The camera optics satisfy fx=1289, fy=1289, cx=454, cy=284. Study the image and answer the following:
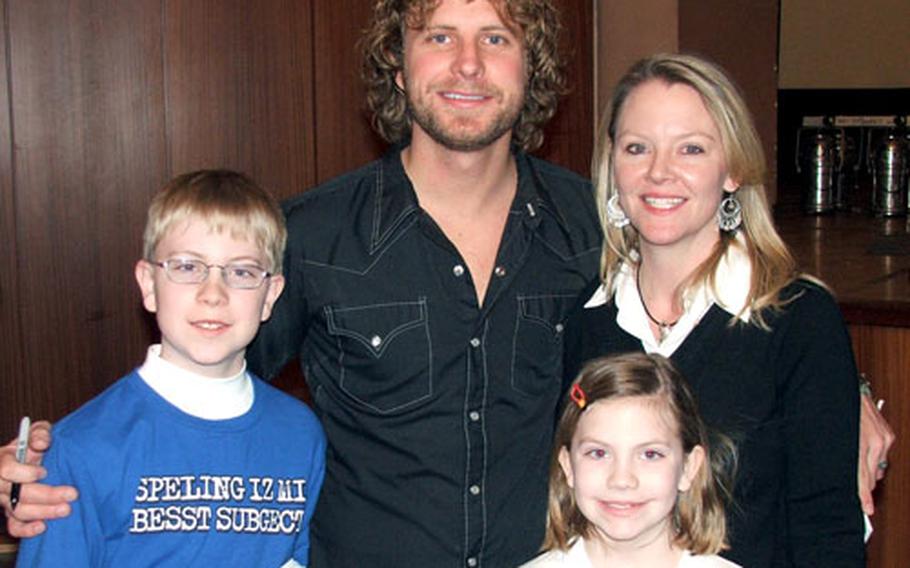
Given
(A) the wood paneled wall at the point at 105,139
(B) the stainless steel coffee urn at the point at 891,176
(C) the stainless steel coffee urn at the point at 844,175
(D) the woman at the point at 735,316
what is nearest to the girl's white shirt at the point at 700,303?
(D) the woman at the point at 735,316

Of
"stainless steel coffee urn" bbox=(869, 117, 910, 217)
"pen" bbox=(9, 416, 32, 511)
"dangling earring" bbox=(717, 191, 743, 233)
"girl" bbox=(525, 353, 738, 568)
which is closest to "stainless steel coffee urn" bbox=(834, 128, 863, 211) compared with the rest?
"stainless steel coffee urn" bbox=(869, 117, 910, 217)

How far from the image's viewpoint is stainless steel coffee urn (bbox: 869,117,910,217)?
454 centimetres

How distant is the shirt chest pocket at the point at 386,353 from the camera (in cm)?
217

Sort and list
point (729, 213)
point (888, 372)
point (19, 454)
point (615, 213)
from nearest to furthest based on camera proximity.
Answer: point (19, 454), point (729, 213), point (615, 213), point (888, 372)

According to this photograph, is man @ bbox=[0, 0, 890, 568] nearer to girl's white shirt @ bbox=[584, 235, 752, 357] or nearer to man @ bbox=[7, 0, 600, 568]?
man @ bbox=[7, 0, 600, 568]

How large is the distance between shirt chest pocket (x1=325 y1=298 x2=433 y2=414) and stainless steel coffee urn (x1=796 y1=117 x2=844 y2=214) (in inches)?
112

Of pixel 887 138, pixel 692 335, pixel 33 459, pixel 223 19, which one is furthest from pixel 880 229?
pixel 33 459

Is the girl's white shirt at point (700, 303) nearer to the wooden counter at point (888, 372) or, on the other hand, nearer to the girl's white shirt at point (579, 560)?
the girl's white shirt at point (579, 560)

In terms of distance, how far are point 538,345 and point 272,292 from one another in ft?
1.61

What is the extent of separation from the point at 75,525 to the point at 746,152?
1.12 m

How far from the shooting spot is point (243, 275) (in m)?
1.95

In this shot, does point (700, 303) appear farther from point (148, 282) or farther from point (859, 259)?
point (859, 259)

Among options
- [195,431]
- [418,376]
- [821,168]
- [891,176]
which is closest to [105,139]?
[418,376]

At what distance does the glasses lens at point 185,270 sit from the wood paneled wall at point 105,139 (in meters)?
1.71
